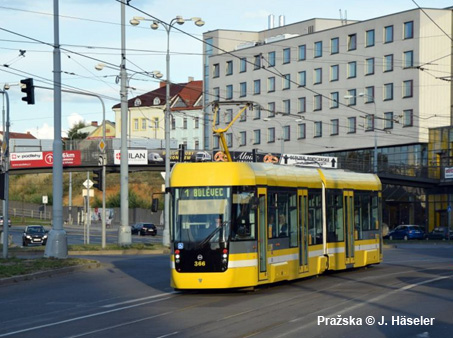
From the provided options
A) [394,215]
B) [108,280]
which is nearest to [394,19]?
[394,215]

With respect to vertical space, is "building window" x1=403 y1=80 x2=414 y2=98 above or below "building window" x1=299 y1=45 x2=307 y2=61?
below

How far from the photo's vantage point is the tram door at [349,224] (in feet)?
79.4

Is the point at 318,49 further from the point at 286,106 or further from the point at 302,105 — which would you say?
the point at 286,106

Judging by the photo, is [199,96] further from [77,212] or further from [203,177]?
[203,177]

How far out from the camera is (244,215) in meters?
18.5

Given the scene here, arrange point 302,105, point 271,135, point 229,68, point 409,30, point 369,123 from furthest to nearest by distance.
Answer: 1. point 229,68
2. point 271,135
3. point 302,105
4. point 369,123
5. point 409,30

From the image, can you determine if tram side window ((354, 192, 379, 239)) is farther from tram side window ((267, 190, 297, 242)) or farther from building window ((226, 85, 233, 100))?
building window ((226, 85, 233, 100))

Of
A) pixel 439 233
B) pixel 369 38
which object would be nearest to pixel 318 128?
pixel 369 38

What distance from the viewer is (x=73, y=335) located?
41.7 feet

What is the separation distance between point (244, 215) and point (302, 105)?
213 feet

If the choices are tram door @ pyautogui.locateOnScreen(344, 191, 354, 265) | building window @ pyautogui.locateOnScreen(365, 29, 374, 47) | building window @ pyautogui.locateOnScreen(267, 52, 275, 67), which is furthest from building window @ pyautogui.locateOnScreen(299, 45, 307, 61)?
tram door @ pyautogui.locateOnScreen(344, 191, 354, 265)

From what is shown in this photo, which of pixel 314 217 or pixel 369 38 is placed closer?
pixel 314 217

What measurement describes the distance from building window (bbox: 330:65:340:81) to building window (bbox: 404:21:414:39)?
27.3 feet

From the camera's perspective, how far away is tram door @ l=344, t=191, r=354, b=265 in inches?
952
